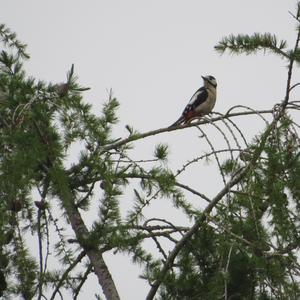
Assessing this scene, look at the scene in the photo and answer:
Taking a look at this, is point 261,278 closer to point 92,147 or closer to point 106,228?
point 106,228

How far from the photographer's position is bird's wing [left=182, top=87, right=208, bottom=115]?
21.3ft

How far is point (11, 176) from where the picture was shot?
2.33 m

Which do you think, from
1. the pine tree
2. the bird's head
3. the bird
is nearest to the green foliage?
the pine tree

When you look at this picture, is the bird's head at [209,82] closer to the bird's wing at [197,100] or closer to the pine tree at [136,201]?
the bird's wing at [197,100]

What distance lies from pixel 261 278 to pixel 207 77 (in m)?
5.58

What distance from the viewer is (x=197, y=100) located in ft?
21.9


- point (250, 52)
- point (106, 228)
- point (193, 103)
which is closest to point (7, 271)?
point (106, 228)

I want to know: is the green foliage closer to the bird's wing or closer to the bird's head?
the bird's wing

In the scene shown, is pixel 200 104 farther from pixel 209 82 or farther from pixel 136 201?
pixel 136 201

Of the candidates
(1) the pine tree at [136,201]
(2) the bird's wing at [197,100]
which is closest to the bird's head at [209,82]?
(2) the bird's wing at [197,100]

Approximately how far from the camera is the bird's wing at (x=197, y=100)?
6488mm

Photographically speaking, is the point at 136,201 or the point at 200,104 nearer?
the point at 136,201

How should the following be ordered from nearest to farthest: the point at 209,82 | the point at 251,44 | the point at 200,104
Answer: the point at 251,44 < the point at 200,104 < the point at 209,82

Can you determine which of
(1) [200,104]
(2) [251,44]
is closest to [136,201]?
(2) [251,44]
